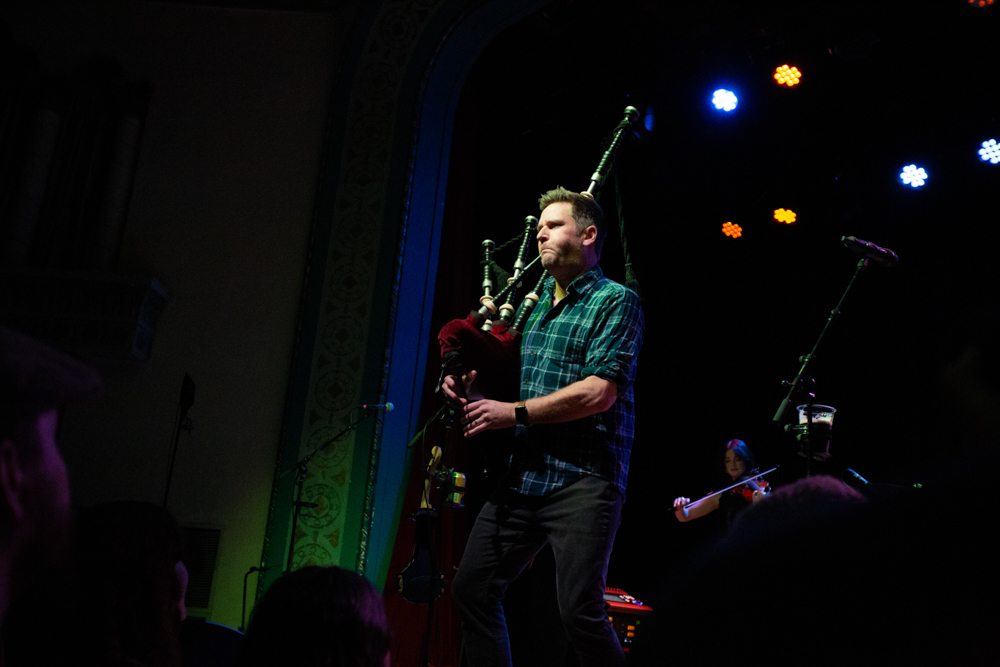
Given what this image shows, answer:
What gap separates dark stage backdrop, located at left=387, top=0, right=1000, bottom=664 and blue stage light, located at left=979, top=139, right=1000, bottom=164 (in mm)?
53

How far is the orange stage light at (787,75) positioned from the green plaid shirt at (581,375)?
371 cm

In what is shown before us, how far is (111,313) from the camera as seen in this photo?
4.68 metres

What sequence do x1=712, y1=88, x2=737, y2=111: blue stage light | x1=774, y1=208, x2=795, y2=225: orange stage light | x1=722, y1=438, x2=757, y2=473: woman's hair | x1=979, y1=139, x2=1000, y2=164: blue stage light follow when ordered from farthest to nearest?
x1=774, y1=208, x2=795, y2=225: orange stage light → x1=712, y1=88, x2=737, y2=111: blue stage light → x1=979, y1=139, x2=1000, y2=164: blue stage light → x1=722, y1=438, x2=757, y2=473: woman's hair

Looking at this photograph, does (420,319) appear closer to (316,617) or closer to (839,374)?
(839,374)

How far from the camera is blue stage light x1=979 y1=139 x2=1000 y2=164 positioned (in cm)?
559

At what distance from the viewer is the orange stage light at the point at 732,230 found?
6.29 m

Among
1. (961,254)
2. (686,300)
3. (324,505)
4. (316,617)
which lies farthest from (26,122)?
(961,254)

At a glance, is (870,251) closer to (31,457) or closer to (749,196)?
(749,196)

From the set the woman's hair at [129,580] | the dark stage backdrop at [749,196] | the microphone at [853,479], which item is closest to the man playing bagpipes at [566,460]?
the microphone at [853,479]

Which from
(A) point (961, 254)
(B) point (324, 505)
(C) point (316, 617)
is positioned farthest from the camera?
(A) point (961, 254)

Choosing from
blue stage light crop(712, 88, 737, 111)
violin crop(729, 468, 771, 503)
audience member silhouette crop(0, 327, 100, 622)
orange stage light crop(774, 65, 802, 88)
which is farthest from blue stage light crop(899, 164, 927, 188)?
audience member silhouette crop(0, 327, 100, 622)

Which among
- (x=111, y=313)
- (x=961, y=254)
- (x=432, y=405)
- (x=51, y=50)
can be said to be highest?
(x=51, y=50)

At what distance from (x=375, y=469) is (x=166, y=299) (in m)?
1.79

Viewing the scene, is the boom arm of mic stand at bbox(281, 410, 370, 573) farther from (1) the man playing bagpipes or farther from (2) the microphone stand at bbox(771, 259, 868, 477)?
(2) the microphone stand at bbox(771, 259, 868, 477)
